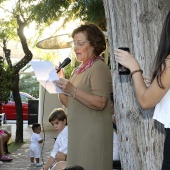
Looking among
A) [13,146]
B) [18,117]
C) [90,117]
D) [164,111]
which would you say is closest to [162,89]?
[164,111]

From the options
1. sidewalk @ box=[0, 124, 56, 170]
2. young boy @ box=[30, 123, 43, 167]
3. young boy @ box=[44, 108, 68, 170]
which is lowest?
sidewalk @ box=[0, 124, 56, 170]

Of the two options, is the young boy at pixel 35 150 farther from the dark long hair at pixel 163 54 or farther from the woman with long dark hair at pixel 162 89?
the dark long hair at pixel 163 54

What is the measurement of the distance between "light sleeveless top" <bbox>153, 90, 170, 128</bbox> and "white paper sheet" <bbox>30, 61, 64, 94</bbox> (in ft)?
3.97

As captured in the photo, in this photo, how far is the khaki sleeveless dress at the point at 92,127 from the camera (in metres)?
4.11

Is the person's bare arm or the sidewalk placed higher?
the person's bare arm

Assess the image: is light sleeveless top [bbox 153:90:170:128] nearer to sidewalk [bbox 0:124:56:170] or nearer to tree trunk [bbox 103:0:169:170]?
tree trunk [bbox 103:0:169:170]

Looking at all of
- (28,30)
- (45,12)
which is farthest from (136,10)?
(28,30)

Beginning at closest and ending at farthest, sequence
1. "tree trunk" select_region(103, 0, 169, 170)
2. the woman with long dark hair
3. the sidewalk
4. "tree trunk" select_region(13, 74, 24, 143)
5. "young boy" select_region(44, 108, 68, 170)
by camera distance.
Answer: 1. the woman with long dark hair
2. "tree trunk" select_region(103, 0, 169, 170)
3. "young boy" select_region(44, 108, 68, 170)
4. the sidewalk
5. "tree trunk" select_region(13, 74, 24, 143)

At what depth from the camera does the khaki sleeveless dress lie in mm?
4105

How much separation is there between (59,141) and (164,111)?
3669 millimetres

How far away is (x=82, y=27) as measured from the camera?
4.32 m

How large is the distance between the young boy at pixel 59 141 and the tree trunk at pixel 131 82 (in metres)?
2.76

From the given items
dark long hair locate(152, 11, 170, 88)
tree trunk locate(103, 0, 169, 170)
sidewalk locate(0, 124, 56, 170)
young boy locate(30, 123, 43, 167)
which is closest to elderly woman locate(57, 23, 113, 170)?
tree trunk locate(103, 0, 169, 170)

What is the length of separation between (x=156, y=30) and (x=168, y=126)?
2.61 feet
